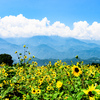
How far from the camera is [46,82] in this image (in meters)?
4.59

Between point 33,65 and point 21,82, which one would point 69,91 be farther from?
point 33,65

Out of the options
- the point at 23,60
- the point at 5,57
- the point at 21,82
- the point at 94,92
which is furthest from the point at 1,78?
the point at 5,57

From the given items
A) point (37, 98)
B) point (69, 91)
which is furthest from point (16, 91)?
point (69, 91)

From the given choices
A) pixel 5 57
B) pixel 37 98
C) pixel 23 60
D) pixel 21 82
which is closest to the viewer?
pixel 37 98

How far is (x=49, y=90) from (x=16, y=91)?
1.35 meters

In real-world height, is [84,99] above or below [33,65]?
below

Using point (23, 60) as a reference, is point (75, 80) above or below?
below

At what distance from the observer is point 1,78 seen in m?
5.18

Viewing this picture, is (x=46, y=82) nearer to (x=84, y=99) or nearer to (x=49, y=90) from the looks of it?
(x=49, y=90)

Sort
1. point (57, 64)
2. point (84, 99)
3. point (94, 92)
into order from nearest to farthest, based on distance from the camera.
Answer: point (94, 92)
point (84, 99)
point (57, 64)

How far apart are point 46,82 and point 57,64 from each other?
8.41 feet

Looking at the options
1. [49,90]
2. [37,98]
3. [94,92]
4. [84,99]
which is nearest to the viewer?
[94,92]

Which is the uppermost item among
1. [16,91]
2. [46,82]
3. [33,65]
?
[33,65]

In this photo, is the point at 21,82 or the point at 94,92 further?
the point at 21,82
